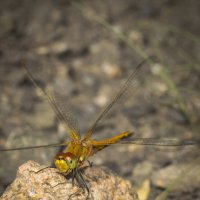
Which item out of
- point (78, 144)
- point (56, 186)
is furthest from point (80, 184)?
point (78, 144)

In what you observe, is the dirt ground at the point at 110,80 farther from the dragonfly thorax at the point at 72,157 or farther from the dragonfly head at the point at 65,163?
the dragonfly head at the point at 65,163

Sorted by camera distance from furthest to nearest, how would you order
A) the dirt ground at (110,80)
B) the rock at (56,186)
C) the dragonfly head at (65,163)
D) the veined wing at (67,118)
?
the dirt ground at (110,80) < the veined wing at (67,118) < the dragonfly head at (65,163) < the rock at (56,186)

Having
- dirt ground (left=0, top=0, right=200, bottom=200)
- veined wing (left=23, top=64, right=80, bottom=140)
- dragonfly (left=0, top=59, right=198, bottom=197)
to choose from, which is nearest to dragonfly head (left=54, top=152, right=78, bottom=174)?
dragonfly (left=0, top=59, right=198, bottom=197)

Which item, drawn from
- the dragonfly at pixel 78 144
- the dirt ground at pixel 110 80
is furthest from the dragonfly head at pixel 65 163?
the dirt ground at pixel 110 80

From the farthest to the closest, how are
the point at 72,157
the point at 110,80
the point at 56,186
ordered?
the point at 110,80, the point at 72,157, the point at 56,186

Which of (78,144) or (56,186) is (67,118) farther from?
(56,186)

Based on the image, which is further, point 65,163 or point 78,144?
point 78,144

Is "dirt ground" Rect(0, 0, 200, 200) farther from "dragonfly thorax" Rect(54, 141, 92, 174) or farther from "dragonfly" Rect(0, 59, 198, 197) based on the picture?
"dragonfly thorax" Rect(54, 141, 92, 174)
